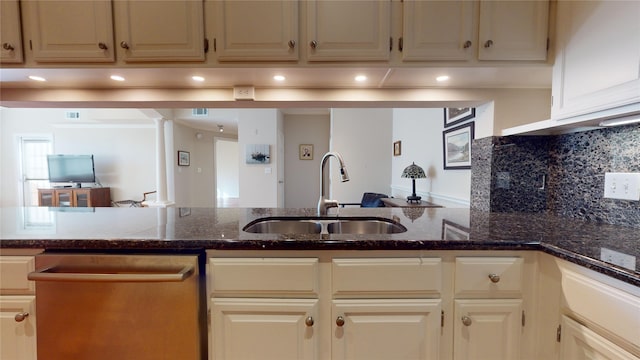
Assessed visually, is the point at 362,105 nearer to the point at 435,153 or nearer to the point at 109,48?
the point at 109,48

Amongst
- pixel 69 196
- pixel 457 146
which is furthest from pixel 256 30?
pixel 69 196

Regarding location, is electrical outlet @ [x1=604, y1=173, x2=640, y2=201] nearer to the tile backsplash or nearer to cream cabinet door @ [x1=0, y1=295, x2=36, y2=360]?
the tile backsplash

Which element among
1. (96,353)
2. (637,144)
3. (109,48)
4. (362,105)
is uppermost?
(109,48)

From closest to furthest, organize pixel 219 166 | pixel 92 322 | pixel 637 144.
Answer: pixel 92 322 < pixel 637 144 < pixel 219 166

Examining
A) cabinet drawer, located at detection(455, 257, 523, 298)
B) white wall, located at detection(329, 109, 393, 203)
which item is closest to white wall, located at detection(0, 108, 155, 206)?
white wall, located at detection(329, 109, 393, 203)

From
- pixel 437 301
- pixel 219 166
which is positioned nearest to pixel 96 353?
pixel 437 301

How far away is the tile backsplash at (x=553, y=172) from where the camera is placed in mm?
1173

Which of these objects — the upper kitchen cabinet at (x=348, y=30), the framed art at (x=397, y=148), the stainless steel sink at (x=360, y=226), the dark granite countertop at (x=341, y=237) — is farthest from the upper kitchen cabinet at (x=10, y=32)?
the framed art at (x=397, y=148)

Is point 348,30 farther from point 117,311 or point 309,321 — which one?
point 117,311

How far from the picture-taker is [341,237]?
1.01 meters

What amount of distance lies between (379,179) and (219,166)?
776cm

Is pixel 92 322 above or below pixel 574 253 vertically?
below

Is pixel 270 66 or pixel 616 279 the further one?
pixel 270 66

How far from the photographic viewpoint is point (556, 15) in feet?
3.98
